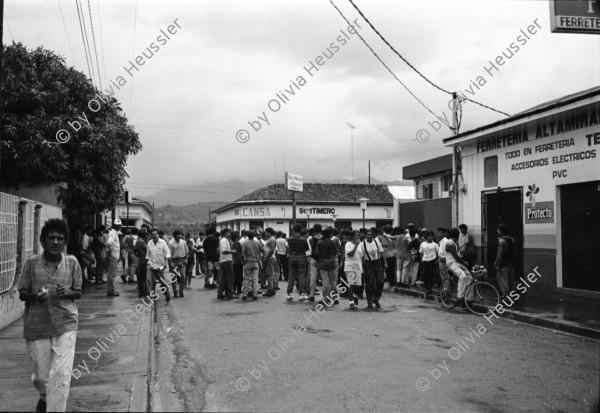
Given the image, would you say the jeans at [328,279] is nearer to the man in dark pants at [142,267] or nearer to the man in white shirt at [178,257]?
the man in white shirt at [178,257]

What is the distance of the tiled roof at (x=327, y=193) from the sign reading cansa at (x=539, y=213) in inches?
1671

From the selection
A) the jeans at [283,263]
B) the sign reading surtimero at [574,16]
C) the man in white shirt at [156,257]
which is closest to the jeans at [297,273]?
the man in white shirt at [156,257]

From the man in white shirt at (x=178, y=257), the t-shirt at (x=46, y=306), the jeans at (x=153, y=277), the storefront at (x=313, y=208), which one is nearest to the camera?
the t-shirt at (x=46, y=306)

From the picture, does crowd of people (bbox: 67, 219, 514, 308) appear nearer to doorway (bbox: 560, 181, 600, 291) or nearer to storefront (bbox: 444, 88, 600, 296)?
storefront (bbox: 444, 88, 600, 296)

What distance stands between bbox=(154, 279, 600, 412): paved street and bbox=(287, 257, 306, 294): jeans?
2.73 metres

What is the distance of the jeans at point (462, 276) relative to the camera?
12.0m

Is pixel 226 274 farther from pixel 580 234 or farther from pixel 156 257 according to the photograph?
pixel 580 234

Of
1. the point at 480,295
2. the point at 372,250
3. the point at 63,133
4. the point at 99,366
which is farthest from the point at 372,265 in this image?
the point at 63,133

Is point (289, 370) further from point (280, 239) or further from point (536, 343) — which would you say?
point (280, 239)

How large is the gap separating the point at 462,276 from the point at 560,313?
Answer: 1928 mm

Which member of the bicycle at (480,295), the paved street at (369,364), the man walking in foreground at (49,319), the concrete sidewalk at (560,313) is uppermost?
the man walking in foreground at (49,319)

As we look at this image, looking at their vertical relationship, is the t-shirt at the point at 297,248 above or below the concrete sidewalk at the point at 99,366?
above

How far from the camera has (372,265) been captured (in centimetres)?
1267

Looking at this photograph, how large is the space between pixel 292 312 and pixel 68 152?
853 cm
